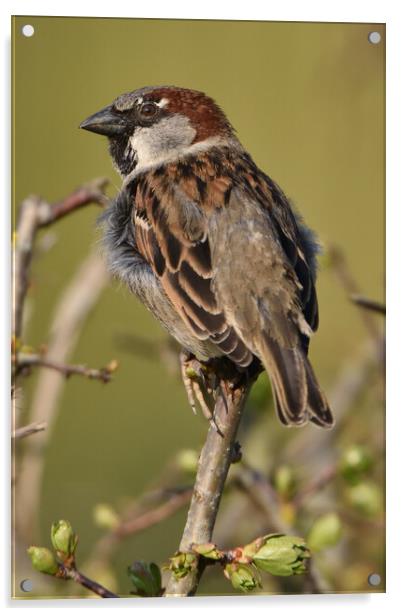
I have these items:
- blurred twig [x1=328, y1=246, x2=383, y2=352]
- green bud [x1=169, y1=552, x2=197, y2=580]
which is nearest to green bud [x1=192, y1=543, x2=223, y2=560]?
green bud [x1=169, y1=552, x2=197, y2=580]

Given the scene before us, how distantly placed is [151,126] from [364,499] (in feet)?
3.51

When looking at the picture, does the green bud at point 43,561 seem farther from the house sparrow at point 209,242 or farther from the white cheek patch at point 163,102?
the white cheek patch at point 163,102

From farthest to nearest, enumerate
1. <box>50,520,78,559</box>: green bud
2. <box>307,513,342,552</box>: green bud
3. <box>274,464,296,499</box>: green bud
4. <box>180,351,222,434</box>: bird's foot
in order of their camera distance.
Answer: <box>274,464,296,499</box>: green bud → <box>307,513,342,552</box>: green bud → <box>180,351,222,434</box>: bird's foot → <box>50,520,78,559</box>: green bud

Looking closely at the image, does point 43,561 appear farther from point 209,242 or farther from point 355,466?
point 355,466

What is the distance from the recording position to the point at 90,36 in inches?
93.5

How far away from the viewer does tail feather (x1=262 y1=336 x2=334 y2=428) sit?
1.77 m

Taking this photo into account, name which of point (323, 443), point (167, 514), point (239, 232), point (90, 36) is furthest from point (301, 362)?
point (90, 36)

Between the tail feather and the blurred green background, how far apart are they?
0.51 metres

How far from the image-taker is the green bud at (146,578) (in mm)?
1860

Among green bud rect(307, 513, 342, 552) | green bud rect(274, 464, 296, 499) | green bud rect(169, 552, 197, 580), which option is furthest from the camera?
green bud rect(274, 464, 296, 499)

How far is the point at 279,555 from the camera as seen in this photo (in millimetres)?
1752

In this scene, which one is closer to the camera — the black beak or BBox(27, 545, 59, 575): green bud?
BBox(27, 545, 59, 575): green bud

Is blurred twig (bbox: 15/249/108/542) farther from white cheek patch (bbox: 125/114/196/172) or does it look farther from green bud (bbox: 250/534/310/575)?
green bud (bbox: 250/534/310/575)
